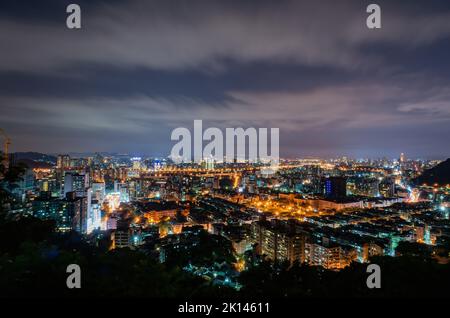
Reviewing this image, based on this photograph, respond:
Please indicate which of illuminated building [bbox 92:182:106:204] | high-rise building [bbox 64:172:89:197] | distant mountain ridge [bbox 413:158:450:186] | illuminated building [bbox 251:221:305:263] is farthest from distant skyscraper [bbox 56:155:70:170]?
distant mountain ridge [bbox 413:158:450:186]

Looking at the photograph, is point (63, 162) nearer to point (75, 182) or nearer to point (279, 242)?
point (75, 182)

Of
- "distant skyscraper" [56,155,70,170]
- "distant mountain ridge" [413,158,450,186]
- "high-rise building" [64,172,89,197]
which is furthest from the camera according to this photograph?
"distant skyscraper" [56,155,70,170]

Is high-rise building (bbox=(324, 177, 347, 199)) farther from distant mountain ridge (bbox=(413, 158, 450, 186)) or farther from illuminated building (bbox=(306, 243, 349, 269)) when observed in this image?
illuminated building (bbox=(306, 243, 349, 269))

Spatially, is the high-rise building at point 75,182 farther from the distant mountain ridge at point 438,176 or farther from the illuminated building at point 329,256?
the distant mountain ridge at point 438,176

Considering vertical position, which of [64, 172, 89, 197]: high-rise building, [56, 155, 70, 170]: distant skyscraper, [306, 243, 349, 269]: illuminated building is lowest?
[306, 243, 349, 269]: illuminated building

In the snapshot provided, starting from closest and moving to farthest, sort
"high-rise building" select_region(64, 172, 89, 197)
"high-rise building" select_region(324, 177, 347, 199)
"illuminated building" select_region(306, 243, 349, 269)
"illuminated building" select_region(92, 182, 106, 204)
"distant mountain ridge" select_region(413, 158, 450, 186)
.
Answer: "illuminated building" select_region(306, 243, 349, 269), "high-rise building" select_region(64, 172, 89, 197), "illuminated building" select_region(92, 182, 106, 204), "high-rise building" select_region(324, 177, 347, 199), "distant mountain ridge" select_region(413, 158, 450, 186)

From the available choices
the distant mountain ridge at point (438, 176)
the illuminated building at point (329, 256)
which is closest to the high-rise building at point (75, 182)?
the illuminated building at point (329, 256)

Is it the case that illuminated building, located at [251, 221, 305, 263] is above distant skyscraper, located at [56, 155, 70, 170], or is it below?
below

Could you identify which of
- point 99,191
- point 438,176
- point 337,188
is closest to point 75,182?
point 99,191
